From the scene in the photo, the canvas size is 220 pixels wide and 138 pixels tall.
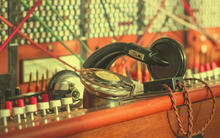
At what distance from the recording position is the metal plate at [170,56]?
1.38 metres

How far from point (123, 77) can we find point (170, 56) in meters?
0.22

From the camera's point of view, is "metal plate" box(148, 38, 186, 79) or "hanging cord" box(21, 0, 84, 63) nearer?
"metal plate" box(148, 38, 186, 79)

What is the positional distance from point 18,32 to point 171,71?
1357 millimetres

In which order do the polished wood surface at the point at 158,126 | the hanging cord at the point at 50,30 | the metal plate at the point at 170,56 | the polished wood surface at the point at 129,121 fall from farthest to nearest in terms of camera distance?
1. the hanging cord at the point at 50,30
2. the metal plate at the point at 170,56
3. the polished wood surface at the point at 158,126
4. the polished wood surface at the point at 129,121

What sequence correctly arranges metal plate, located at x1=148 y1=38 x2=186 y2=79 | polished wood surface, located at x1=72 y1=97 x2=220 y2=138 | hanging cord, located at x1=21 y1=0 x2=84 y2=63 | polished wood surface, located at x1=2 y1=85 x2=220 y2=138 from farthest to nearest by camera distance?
hanging cord, located at x1=21 y1=0 x2=84 y2=63 < metal plate, located at x1=148 y1=38 x2=186 y2=79 < polished wood surface, located at x1=72 y1=97 x2=220 y2=138 < polished wood surface, located at x1=2 y1=85 x2=220 y2=138

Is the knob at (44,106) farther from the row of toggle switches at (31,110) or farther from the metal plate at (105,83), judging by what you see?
the metal plate at (105,83)

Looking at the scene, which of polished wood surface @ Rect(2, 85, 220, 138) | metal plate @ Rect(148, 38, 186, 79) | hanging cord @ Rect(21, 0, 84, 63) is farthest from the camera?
hanging cord @ Rect(21, 0, 84, 63)

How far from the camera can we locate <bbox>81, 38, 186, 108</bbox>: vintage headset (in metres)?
1.22

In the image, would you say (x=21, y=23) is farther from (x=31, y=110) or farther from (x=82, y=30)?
(x=31, y=110)

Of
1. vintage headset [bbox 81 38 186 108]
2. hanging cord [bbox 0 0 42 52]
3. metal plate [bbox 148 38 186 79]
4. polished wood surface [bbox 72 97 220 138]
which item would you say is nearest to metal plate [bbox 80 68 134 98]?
vintage headset [bbox 81 38 186 108]

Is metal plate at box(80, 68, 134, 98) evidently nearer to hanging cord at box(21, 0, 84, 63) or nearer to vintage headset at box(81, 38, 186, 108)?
vintage headset at box(81, 38, 186, 108)

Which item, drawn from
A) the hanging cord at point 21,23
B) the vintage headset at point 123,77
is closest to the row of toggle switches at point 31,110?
the vintage headset at point 123,77

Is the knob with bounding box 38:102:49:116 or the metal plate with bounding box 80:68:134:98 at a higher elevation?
the metal plate with bounding box 80:68:134:98

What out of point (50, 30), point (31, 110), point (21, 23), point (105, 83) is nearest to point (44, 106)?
point (31, 110)
